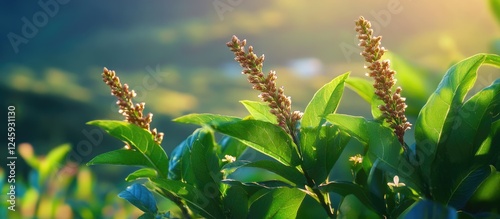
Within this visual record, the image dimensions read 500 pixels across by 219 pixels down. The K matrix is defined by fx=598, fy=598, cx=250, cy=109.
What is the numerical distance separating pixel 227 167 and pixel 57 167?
1708mm

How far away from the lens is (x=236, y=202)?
680 mm

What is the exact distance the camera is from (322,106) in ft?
2.24

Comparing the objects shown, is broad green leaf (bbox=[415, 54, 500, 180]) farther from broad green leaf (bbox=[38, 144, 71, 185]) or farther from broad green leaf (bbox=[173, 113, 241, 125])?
broad green leaf (bbox=[38, 144, 71, 185])

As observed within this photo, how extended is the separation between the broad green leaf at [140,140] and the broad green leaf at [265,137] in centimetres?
14

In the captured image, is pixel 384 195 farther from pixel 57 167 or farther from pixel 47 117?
pixel 47 117

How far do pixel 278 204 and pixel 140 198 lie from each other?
0.65ft

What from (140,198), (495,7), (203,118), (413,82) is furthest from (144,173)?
(495,7)

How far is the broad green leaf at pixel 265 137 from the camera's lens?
2.06 ft

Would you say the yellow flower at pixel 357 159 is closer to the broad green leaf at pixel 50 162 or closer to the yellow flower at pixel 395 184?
the yellow flower at pixel 395 184

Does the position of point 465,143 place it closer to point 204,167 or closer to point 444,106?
point 444,106

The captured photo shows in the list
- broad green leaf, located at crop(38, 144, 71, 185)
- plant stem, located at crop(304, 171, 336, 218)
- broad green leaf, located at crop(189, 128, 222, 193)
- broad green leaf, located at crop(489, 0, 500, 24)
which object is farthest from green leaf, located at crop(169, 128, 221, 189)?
broad green leaf, located at crop(38, 144, 71, 185)

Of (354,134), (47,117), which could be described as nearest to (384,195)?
(354,134)

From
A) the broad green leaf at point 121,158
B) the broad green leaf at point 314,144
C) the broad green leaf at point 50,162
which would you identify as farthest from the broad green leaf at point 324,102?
the broad green leaf at point 50,162

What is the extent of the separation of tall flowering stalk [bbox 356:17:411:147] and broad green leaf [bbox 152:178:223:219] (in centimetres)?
22
